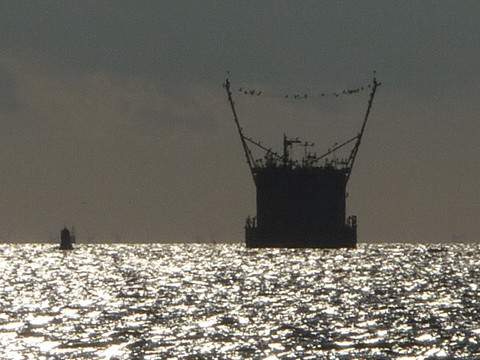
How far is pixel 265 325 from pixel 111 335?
24.9 feet

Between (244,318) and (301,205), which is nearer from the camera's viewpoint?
(244,318)

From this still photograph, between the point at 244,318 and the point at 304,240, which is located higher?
the point at 304,240

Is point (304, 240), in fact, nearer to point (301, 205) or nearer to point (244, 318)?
point (301, 205)

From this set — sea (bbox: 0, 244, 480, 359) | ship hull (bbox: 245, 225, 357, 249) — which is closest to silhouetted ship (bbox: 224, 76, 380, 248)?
ship hull (bbox: 245, 225, 357, 249)

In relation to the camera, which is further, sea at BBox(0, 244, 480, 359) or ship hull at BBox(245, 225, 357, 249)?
ship hull at BBox(245, 225, 357, 249)

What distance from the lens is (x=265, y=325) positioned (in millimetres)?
59594

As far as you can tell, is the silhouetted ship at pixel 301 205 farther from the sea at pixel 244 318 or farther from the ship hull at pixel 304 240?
the sea at pixel 244 318

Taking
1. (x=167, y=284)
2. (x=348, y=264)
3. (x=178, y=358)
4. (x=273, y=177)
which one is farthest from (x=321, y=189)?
(x=178, y=358)

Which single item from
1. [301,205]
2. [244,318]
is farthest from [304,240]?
[244,318]

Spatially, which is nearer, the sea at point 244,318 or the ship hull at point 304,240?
the sea at point 244,318

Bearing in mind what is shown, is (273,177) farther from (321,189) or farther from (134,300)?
(134,300)

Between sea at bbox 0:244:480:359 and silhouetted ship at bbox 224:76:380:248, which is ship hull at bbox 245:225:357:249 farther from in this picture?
sea at bbox 0:244:480:359

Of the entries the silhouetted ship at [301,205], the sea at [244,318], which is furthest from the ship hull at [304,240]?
the sea at [244,318]

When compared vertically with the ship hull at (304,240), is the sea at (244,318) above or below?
below
